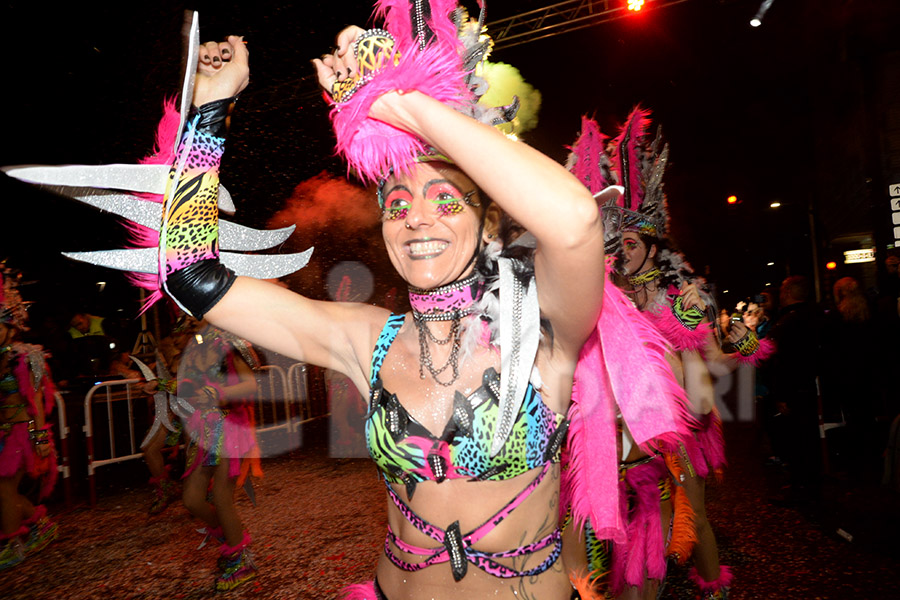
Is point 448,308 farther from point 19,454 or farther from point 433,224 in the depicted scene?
point 19,454

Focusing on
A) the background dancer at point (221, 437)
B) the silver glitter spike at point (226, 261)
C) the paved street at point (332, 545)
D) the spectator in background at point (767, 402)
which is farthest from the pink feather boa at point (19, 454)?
the spectator in background at point (767, 402)

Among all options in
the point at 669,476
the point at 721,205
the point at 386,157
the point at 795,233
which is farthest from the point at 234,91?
the point at 795,233

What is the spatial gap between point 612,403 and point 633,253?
2.22m

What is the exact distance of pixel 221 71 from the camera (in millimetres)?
1725

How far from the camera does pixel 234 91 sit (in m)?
1.72

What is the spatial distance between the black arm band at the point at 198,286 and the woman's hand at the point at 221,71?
456 millimetres

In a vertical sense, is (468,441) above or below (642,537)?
above

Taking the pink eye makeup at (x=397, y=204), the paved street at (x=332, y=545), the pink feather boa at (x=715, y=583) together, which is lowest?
the paved street at (x=332, y=545)

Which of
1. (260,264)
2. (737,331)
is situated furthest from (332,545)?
(260,264)

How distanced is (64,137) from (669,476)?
9.09 metres

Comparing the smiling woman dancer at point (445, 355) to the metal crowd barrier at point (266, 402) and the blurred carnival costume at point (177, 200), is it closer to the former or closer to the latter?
the blurred carnival costume at point (177, 200)

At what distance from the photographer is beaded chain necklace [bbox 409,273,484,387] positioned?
179 cm

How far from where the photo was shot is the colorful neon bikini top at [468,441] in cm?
163

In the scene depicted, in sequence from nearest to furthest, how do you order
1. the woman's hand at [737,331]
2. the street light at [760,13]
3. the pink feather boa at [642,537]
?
the pink feather boa at [642,537] → the woman's hand at [737,331] → the street light at [760,13]
